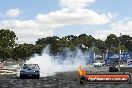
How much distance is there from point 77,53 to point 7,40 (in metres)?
49.3

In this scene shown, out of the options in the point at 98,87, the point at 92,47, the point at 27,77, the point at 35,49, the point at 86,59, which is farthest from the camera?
the point at 92,47

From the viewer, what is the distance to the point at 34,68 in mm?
43000

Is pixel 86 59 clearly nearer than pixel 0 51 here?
No

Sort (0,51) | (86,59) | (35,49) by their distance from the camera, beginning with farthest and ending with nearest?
(35,49) → (86,59) → (0,51)

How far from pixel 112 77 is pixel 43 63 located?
170ft

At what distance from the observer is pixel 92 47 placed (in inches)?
7500

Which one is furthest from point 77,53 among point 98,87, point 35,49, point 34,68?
point 98,87

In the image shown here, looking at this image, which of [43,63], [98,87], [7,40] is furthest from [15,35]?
[98,87]

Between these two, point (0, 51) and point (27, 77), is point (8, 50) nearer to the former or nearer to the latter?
point (0, 51)

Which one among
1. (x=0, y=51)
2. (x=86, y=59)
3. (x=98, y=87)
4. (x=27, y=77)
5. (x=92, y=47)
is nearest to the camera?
(x=98, y=87)

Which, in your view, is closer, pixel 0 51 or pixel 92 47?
pixel 0 51

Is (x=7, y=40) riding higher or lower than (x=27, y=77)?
higher

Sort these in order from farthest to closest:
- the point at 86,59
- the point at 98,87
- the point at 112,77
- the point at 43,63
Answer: the point at 86,59, the point at 43,63, the point at 98,87, the point at 112,77

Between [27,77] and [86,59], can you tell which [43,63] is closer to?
[27,77]
